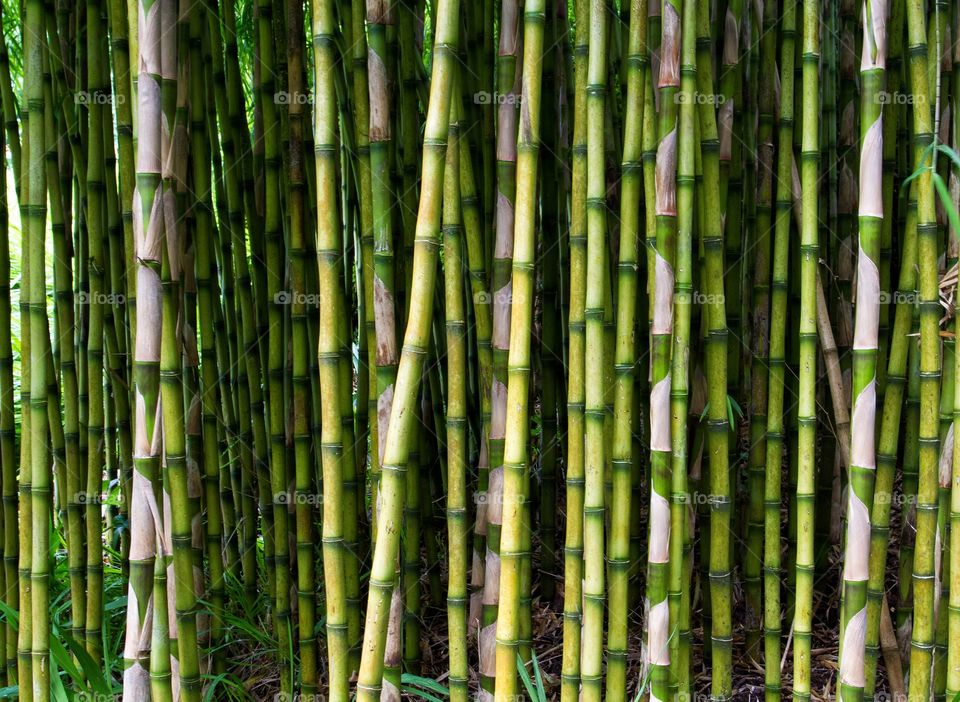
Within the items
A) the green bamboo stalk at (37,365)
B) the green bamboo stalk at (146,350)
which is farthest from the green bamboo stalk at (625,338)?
the green bamboo stalk at (37,365)

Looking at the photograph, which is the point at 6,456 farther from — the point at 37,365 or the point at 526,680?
the point at 526,680

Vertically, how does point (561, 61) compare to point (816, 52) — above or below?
above

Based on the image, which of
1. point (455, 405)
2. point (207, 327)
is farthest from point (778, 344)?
point (207, 327)

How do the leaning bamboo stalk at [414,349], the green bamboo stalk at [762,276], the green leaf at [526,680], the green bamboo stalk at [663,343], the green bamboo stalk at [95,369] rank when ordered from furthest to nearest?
the green bamboo stalk at [95,369], the green bamboo stalk at [762,276], the green leaf at [526,680], the green bamboo stalk at [663,343], the leaning bamboo stalk at [414,349]

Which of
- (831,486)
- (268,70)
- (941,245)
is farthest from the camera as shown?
(831,486)

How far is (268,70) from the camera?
1339 mm

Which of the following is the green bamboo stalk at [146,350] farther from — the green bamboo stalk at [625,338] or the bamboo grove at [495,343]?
the green bamboo stalk at [625,338]

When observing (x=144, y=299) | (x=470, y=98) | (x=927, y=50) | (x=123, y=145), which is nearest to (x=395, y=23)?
(x=470, y=98)

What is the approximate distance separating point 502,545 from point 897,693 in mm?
791

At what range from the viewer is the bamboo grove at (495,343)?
3.20 feet

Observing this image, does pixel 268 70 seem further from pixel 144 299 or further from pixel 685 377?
pixel 685 377


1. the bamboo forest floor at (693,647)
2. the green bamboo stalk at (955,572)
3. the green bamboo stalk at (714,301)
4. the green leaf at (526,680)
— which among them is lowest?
the bamboo forest floor at (693,647)

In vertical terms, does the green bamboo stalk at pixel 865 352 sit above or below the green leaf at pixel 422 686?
above

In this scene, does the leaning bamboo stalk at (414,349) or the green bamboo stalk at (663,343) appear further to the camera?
the green bamboo stalk at (663,343)
